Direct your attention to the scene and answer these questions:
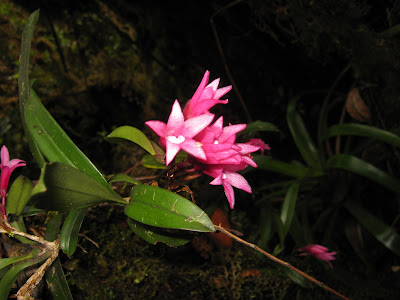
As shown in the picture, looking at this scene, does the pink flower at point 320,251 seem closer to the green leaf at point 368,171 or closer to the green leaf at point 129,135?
the green leaf at point 368,171

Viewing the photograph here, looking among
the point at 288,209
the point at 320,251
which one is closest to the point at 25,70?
the point at 288,209

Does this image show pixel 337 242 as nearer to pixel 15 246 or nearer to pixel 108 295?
pixel 108 295

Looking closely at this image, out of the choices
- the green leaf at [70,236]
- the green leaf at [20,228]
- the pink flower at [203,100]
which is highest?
the pink flower at [203,100]

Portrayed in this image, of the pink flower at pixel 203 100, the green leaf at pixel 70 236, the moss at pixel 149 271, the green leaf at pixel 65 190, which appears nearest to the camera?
the green leaf at pixel 65 190

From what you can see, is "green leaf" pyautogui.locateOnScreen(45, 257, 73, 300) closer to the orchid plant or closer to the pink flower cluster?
the orchid plant

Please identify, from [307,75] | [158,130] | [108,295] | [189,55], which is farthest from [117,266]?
[307,75]

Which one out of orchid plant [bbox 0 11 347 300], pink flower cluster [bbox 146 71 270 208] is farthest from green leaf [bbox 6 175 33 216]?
pink flower cluster [bbox 146 71 270 208]

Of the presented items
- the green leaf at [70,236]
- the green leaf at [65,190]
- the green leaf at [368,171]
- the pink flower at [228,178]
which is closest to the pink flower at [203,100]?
the pink flower at [228,178]

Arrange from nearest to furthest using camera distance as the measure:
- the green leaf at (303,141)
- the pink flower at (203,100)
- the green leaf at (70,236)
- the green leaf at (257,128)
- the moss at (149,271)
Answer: the pink flower at (203,100) → the green leaf at (70,236) → the moss at (149,271) → the green leaf at (257,128) → the green leaf at (303,141)
